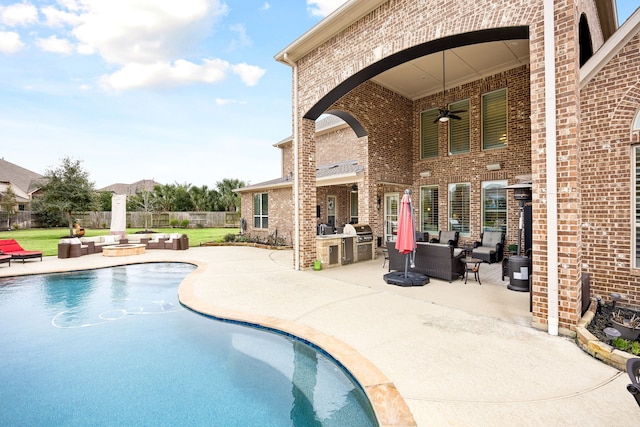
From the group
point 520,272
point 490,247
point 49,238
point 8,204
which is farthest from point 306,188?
point 8,204

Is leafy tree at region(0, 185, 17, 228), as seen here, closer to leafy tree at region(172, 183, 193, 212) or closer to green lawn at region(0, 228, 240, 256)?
green lawn at region(0, 228, 240, 256)

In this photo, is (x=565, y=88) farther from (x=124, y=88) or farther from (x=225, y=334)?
(x=124, y=88)

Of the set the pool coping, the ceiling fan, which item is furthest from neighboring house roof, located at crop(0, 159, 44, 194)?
the ceiling fan

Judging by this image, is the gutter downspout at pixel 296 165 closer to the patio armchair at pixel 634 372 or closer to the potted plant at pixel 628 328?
the potted plant at pixel 628 328

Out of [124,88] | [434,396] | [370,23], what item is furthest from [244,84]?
[434,396]

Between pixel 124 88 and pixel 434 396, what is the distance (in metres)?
21.7

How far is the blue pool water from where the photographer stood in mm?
2738

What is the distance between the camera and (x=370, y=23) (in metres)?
6.21

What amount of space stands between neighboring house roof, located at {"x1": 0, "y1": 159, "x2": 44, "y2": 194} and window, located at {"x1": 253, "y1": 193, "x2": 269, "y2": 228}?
35379mm

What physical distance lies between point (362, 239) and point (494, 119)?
6646mm

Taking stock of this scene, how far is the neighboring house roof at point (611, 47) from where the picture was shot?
4445 millimetres

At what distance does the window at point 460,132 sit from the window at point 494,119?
59 cm

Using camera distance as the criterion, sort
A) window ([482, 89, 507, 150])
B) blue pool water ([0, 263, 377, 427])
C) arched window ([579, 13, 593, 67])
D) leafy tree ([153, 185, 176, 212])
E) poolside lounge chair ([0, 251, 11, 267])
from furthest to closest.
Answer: leafy tree ([153, 185, 176, 212])
window ([482, 89, 507, 150])
poolside lounge chair ([0, 251, 11, 267])
arched window ([579, 13, 593, 67])
blue pool water ([0, 263, 377, 427])

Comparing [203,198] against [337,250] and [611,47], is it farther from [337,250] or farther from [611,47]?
[611,47]
